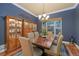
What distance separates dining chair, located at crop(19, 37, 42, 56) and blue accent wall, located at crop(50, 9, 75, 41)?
0.59 m

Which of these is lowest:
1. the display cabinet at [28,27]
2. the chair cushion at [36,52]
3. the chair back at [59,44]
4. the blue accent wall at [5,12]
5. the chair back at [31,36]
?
the chair cushion at [36,52]

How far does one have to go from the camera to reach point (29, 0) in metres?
2.11

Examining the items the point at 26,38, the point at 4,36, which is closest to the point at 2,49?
the point at 4,36

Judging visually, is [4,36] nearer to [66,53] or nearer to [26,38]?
[26,38]

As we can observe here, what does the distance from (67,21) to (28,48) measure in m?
Answer: 0.89

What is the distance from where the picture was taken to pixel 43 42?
218 cm

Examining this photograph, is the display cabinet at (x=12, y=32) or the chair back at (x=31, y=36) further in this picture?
the chair back at (x=31, y=36)

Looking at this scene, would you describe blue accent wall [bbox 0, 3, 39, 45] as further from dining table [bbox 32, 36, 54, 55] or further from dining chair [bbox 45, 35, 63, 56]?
dining chair [bbox 45, 35, 63, 56]

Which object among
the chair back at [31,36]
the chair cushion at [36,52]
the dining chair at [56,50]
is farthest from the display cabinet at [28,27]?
the dining chair at [56,50]

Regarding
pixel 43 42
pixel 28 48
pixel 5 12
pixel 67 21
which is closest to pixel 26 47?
pixel 28 48

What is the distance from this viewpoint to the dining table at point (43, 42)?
2.10 meters

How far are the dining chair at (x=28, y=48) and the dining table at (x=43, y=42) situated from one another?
10cm

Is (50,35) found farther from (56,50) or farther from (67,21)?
(67,21)

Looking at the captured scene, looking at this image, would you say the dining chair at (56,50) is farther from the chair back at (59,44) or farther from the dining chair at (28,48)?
the dining chair at (28,48)
